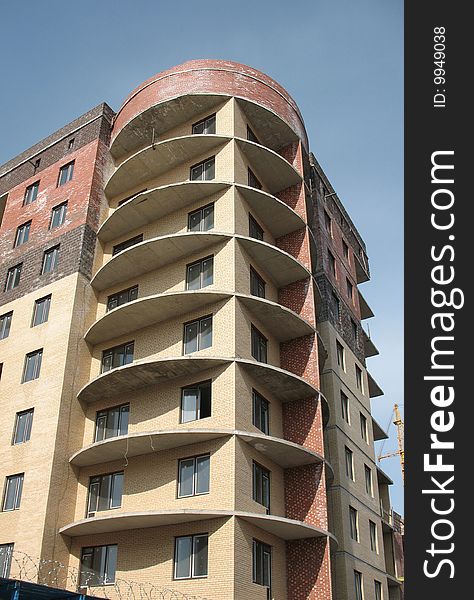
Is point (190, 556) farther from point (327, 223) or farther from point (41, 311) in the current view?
point (327, 223)

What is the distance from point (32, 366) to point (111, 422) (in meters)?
4.82

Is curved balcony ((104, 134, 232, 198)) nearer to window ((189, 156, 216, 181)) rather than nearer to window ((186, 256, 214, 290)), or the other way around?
window ((189, 156, 216, 181))

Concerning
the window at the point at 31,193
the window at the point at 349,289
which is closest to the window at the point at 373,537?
the window at the point at 349,289

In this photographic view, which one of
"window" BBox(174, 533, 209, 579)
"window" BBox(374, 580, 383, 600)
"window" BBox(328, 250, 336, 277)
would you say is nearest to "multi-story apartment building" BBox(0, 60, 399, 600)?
"window" BBox(174, 533, 209, 579)

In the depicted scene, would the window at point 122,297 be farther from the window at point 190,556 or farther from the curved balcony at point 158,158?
the window at point 190,556

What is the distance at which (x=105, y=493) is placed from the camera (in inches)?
987

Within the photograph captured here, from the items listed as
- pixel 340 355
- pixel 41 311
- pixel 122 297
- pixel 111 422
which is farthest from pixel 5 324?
pixel 340 355

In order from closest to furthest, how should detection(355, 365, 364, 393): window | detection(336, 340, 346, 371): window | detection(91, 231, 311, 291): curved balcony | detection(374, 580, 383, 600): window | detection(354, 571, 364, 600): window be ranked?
detection(91, 231, 311, 291): curved balcony → detection(354, 571, 364, 600): window → detection(374, 580, 383, 600): window → detection(336, 340, 346, 371): window → detection(355, 365, 364, 393): window

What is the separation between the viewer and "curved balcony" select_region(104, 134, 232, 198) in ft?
98.6

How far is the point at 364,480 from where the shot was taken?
109 feet

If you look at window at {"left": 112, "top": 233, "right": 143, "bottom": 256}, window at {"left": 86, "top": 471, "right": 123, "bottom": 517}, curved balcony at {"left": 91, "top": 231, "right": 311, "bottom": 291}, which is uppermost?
window at {"left": 112, "top": 233, "right": 143, "bottom": 256}

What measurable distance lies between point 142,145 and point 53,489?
18012mm

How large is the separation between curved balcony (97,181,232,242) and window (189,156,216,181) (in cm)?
123

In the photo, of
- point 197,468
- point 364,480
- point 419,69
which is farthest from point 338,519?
point 419,69
